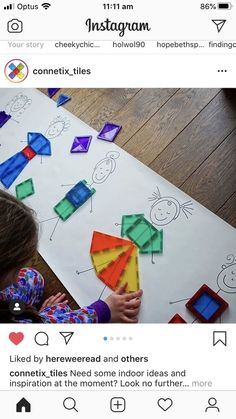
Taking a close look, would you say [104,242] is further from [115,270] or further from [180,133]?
[180,133]

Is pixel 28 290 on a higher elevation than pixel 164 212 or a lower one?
lower
